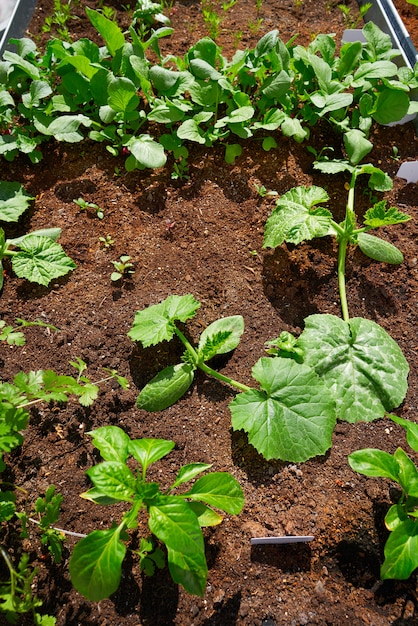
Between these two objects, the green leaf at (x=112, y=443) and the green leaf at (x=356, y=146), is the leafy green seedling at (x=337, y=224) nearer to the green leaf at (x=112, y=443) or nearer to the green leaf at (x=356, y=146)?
the green leaf at (x=356, y=146)

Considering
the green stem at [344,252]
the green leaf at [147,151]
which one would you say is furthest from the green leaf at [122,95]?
the green stem at [344,252]

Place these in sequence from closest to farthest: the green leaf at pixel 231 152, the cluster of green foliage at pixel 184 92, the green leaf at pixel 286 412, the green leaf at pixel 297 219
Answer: the green leaf at pixel 286 412
the green leaf at pixel 297 219
the cluster of green foliage at pixel 184 92
the green leaf at pixel 231 152

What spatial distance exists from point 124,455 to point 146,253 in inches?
40.3

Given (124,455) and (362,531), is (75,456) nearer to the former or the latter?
(124,455)

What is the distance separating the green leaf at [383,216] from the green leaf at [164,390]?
3.54 ft

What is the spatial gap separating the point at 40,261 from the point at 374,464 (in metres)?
1.61

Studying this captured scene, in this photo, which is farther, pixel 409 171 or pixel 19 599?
A: pixel 409 171

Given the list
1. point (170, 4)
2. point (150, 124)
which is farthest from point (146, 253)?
point (170, 4)

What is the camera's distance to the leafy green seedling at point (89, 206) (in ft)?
7.61

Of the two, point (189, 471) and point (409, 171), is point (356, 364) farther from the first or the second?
point (409, 171)

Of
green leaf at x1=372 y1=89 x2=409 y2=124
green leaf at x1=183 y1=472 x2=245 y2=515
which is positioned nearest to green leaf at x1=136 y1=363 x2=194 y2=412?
green leaf at x1=183 y1=472 x2=245 y2=515

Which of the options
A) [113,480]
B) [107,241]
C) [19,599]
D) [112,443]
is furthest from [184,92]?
[19,599]

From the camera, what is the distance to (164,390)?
188cm

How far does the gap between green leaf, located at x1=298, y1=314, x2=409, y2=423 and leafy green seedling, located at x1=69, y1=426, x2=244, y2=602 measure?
2.02 ft
